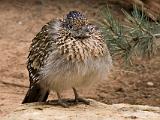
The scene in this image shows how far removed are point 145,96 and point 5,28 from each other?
105 inches

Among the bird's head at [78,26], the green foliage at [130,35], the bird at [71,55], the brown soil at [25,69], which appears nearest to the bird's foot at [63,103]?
the bird at [71,55]

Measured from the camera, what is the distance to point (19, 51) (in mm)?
7996

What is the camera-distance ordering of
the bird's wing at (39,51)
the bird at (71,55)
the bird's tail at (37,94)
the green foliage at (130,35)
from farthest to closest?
the green foliage at (130,35)
the bird's tail at (37,94)
the bird's wing at (39,51)
the bird at (71,55)

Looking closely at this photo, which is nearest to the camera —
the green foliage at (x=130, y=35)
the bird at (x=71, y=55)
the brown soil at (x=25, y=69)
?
the bird at (x=71, y=55)

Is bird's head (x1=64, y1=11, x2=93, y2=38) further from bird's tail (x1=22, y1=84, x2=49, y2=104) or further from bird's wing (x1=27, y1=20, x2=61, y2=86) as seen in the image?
bird's tail (x1=22, y1=84, x2=49, y2=104)

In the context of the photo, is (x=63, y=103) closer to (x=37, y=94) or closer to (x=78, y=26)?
(x=37, y=94)

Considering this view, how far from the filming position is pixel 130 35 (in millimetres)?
6324

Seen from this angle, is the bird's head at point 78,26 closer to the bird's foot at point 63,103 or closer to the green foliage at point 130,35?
the bird's foot at point 63,103

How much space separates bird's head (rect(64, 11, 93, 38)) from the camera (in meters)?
4.58

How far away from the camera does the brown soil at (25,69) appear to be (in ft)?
22.5

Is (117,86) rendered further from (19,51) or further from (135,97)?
(19,51)

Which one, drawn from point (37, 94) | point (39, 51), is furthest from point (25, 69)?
point (39, 51)

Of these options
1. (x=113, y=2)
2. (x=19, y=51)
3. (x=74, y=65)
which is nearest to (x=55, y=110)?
(x=74, y=65)

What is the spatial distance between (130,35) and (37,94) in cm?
163
